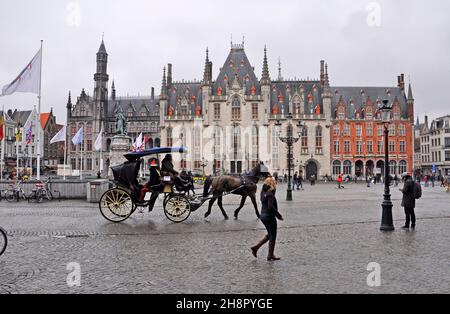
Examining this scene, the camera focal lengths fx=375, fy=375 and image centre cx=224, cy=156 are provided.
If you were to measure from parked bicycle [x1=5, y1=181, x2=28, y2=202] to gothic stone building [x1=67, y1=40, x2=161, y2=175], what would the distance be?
50.1m

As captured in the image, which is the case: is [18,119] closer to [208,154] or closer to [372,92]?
[208,154]

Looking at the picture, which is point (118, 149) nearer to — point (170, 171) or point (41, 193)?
point (41, 193)

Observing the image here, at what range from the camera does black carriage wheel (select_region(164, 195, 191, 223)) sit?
12.8 m

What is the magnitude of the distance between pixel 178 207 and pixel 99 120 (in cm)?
6324

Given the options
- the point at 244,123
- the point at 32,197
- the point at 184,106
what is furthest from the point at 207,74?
the point at 32,197

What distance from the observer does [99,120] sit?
7144cm

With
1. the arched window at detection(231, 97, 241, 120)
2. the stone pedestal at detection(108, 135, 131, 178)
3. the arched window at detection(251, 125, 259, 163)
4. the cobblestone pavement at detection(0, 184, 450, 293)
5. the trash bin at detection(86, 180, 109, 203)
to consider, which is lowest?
the cobblestone pavement at detection(0, 184, 450, 293)

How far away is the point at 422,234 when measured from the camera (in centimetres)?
1053

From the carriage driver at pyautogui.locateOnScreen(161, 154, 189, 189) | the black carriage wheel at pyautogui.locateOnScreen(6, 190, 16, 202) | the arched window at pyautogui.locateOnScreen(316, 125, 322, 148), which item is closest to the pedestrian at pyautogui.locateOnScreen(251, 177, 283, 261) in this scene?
the carriage driver at pyautogui.locateOnScreen(161, 154, 189, 189)

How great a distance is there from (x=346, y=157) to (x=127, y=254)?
58.4 m

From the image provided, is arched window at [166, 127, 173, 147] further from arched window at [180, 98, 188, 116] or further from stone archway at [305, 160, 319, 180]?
stone archway at [305, 160, 319, 180]

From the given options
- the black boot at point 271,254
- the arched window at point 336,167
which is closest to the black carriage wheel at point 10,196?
the black boot at point 271,254

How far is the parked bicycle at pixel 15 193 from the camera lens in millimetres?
21047

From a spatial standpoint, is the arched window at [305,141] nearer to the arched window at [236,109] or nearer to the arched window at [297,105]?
the arched window at [297,105]
